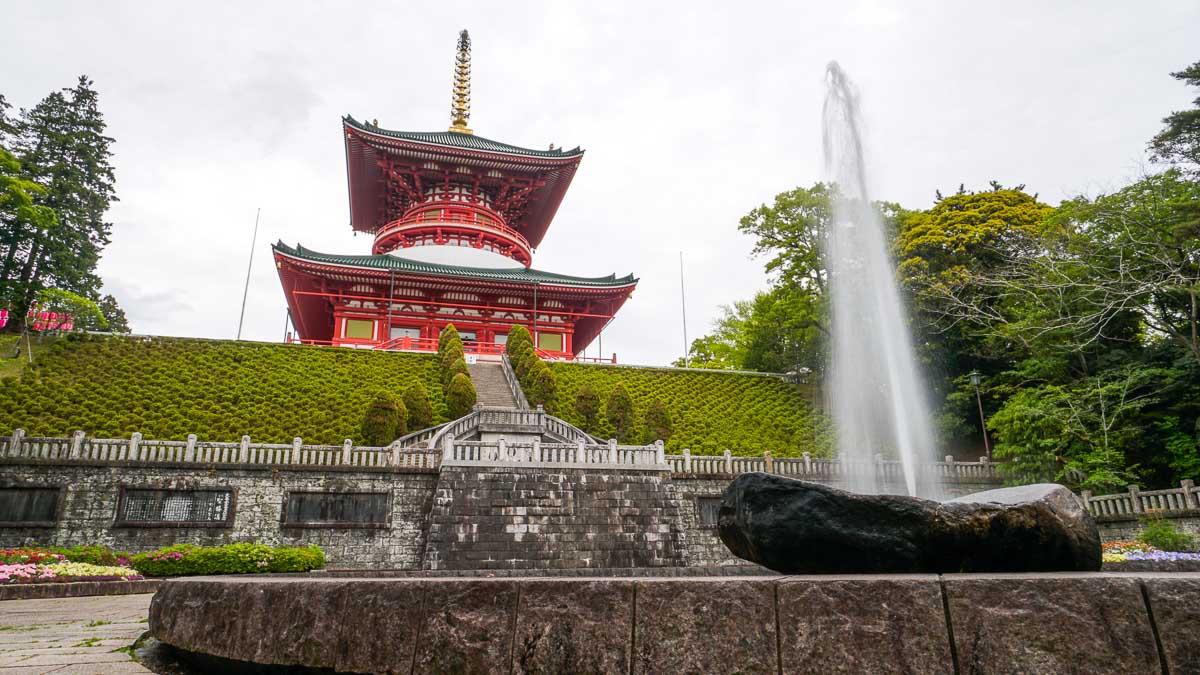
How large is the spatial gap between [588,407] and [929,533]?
20165 millimetres

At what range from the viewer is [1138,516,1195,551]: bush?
49.4 ft

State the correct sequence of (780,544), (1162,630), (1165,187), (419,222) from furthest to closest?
(419,222) → (1165,187) → (780,544) → (1162,630)

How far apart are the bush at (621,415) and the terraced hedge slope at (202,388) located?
5.78 meters

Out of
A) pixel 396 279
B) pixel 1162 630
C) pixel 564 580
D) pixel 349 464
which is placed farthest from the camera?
pixel 396 279

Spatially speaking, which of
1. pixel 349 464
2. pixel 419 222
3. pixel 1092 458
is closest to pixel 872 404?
pixel 1092 458

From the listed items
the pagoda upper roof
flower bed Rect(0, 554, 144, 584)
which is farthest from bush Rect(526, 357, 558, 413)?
the pagoda upper roof

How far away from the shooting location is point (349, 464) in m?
17.0

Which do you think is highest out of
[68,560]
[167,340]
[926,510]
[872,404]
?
[167,340]

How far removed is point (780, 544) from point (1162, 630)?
73.3 inches

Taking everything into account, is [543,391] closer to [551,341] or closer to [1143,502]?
[551,341]

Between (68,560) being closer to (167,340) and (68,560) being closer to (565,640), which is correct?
(565,640)

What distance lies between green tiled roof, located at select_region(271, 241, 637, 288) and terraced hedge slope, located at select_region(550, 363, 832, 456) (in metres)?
5.77

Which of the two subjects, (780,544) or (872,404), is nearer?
(780,544)

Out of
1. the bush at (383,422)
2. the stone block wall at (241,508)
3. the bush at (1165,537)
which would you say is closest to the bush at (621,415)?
the bush at (383,422)
